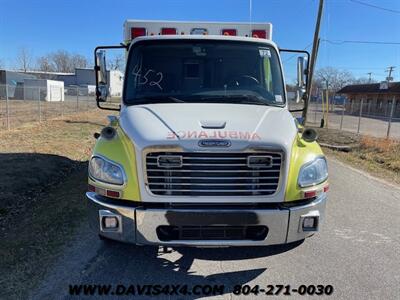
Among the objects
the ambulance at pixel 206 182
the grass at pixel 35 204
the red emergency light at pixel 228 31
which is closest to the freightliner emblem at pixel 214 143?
the ambulance at pixel 206 182

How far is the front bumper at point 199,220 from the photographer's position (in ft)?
10.4

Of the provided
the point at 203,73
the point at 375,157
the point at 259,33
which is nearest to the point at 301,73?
the point at 259,33

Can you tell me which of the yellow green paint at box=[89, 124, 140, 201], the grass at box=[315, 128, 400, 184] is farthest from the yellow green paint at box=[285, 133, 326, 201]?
the grass at box=[315, 128, 400, 184]

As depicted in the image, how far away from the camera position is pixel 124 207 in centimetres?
324

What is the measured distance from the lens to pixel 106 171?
10.9ft

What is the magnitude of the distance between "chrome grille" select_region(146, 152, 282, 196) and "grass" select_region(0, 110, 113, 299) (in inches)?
62.9

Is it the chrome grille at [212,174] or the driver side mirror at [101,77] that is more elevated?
the driver side mirror at [101,77]

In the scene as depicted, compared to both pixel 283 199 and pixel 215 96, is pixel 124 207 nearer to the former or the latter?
pixel 283 199

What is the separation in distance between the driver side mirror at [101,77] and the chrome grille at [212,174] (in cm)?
229

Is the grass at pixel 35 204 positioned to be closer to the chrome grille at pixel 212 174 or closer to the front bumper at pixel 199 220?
the front bumper at pixel 199 220

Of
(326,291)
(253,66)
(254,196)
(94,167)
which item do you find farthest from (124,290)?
(253,66)

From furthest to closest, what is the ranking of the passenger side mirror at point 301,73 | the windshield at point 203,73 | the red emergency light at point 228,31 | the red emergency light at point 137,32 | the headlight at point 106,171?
the red emergency light at point 137,32 → the red emergency light at point 228,31 → the passenger side mirror at point 301,73 → the windshield at point 203,73 → the headlight at point 106,171

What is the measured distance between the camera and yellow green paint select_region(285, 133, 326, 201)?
10.8ft

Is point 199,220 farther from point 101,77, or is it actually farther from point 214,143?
point 101,77
